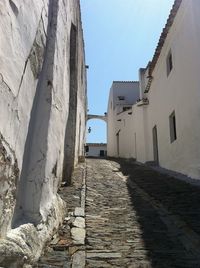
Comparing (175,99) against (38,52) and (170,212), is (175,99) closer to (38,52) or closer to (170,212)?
(170,212)

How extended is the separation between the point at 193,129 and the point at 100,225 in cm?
635

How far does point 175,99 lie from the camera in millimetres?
13883

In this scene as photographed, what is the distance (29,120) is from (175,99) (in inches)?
399

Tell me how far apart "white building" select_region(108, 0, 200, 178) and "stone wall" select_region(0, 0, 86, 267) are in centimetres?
644

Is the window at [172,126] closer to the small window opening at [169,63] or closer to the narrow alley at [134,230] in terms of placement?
the small window opening at [169,63]

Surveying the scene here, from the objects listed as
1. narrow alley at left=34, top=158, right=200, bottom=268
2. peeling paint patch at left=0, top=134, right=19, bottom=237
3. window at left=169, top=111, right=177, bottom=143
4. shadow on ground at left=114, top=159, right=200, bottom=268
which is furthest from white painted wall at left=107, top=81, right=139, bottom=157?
peeling paint patch at left=0, top=134, right=19, bottom=237

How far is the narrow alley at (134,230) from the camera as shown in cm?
434

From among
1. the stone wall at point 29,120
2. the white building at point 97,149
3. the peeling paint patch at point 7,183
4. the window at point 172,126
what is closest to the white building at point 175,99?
the window at point 172,126

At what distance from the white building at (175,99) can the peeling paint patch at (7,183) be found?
25.8 feet

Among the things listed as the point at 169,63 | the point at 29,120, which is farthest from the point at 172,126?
the point at 29,120

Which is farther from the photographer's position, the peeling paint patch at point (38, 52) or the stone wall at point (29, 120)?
the peeling paint patch at point (38, 52)

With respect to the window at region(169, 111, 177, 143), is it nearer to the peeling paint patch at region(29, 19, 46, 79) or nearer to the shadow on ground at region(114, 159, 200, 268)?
the shadow on ground at region(114, 159, 200, 268)

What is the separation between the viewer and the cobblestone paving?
4.41 metres

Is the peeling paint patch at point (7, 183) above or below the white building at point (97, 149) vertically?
below
